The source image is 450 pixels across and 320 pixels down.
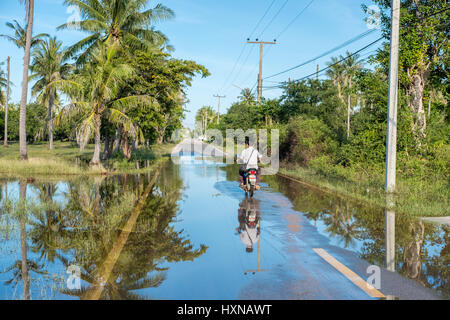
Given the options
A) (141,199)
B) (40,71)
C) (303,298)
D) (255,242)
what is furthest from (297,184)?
(40,71)

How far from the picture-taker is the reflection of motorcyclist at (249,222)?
8.00m

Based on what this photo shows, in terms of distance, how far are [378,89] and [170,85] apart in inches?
523

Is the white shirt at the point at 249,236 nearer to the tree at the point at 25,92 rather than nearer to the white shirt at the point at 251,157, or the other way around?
the white shirt at the point at 251,157

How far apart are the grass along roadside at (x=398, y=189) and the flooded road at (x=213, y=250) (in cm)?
94

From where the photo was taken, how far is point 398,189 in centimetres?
1388

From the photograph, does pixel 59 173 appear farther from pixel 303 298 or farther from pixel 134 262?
pixel 303 298

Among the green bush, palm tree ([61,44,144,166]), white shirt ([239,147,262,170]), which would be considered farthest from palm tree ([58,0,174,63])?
white shirt ([239,147,262,170])

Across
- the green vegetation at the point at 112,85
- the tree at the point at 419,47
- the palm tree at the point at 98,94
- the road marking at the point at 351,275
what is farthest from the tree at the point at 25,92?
the road marking at the point at 351,275

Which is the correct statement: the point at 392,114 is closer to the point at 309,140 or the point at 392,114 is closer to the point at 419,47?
the point at 419,47

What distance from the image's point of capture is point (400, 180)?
16.0 metres

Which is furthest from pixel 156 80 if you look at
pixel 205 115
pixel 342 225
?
pixel 205 115

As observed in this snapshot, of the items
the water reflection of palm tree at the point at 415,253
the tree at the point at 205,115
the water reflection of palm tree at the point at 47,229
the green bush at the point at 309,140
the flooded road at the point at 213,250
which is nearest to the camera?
the flooded road at the point at 213,250

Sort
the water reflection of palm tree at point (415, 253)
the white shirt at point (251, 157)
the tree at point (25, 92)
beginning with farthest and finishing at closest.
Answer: the tree at point (25, 92)
the white shirt at point (251, 157)
the water reflection of palm tree at point (415, 253)

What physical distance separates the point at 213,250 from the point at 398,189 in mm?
9009
